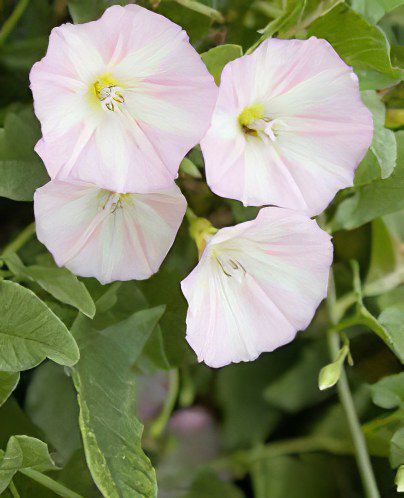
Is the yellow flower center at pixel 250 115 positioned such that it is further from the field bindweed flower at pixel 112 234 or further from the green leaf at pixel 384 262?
the green leaf at pixel 384 262

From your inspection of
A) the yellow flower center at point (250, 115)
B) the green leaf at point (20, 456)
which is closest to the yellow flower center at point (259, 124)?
the yellow flower center at point (250, 115)

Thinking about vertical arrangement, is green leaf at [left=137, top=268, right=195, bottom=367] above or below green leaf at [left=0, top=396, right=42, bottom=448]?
above

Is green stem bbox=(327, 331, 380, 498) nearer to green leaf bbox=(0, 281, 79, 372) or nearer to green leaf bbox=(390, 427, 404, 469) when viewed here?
green leaf bbox=(390, 427, 404, 469)

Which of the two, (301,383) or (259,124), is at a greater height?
(259,124)

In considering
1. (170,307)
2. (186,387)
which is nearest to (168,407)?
(186,387)

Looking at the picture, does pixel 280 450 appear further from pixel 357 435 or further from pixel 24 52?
pixel 24 52

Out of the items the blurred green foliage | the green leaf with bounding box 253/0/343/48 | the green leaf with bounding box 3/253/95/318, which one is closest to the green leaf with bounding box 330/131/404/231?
the blurred green foliage

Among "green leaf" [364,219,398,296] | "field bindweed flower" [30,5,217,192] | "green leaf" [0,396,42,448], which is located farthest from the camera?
"green leaf" [364,219,398,296]
